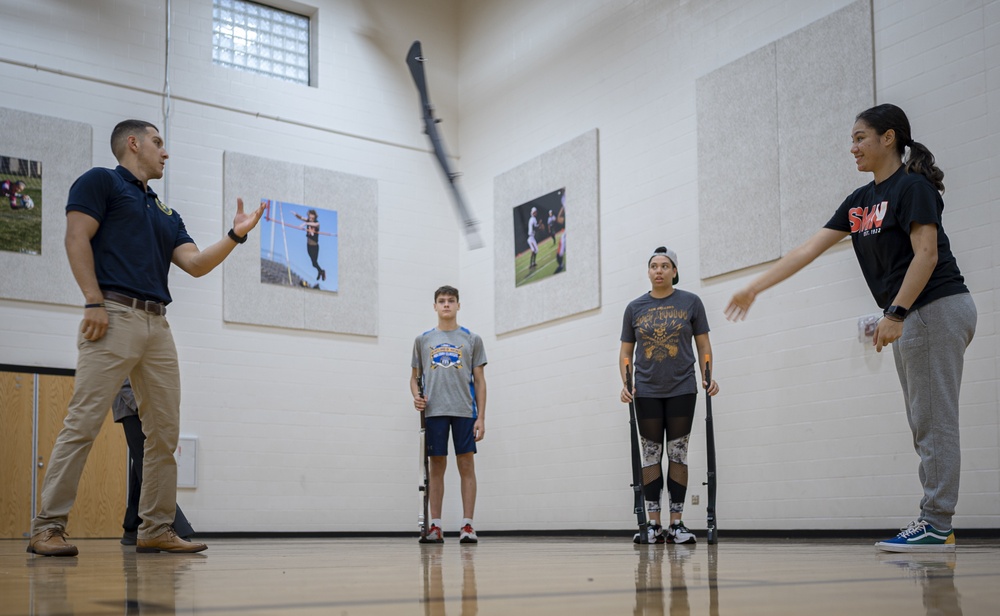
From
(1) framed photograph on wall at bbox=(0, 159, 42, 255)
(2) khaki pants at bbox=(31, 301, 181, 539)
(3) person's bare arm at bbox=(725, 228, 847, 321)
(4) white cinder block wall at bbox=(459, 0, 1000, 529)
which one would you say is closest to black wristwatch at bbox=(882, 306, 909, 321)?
(3) person's bare arm at bbox=(725, 228, 847, 321)

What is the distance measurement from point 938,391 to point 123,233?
2.95 meters

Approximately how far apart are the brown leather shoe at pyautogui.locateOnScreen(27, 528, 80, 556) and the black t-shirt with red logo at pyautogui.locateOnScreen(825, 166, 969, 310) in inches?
116

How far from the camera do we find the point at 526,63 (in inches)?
357

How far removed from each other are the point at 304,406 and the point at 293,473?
1.91ft

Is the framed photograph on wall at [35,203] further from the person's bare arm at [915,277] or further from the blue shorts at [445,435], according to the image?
the person's bare arm at [915,277]

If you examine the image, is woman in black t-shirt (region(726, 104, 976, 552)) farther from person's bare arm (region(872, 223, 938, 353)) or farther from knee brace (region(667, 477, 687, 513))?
knee brace (region(667, 477, 687, 513))

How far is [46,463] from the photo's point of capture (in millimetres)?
7340

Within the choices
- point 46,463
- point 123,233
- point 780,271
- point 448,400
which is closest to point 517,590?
point 780,271

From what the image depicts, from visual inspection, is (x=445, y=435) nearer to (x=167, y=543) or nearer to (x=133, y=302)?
(x=167, y=543)

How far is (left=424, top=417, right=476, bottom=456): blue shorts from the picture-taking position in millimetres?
5832

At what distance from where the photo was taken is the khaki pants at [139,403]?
3410 millimetres

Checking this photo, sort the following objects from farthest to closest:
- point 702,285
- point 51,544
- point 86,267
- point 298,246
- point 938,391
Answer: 1. point 298,246
2. point 702,285
3. point 86,267
4. point 938,391
5. point 51,544

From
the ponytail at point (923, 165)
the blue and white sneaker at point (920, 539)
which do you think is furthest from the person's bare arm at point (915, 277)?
the blue and white sneaker at point (920, 539)

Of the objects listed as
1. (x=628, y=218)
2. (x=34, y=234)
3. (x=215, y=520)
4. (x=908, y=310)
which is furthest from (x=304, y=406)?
(x=908, y=310)
